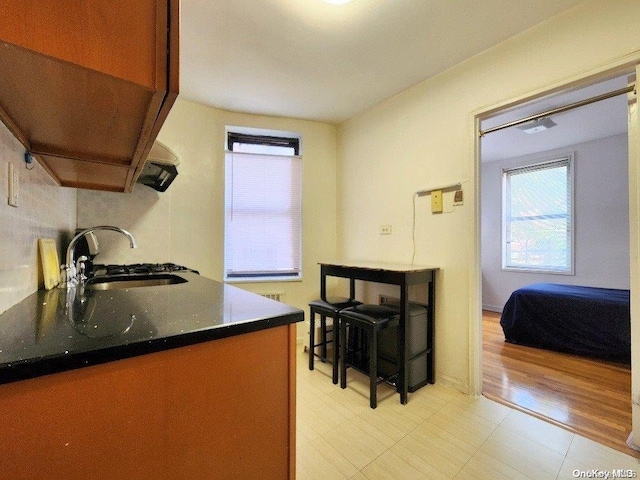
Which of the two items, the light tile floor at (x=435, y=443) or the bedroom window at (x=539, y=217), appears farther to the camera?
the bedroom window at (x=539, y=217)

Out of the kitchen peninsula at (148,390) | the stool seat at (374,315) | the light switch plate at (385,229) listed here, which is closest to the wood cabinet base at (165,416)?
the kitchen peninsula at (148,390)

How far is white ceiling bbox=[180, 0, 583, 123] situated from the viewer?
1706mm

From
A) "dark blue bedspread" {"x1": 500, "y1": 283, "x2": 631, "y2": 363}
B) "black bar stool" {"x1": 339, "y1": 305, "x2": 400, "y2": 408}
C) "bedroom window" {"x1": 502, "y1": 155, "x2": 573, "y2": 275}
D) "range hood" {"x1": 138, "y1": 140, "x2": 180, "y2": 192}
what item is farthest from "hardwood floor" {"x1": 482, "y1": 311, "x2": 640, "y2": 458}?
"range hood" {"x1": 138, "y1": 140, "x2": 180, "y2": 192}

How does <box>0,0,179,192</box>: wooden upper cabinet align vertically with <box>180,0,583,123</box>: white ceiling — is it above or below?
below

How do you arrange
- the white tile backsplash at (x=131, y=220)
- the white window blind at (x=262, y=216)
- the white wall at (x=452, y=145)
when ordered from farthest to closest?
1. the white window blind at (x=262, y=216)
2. the white tile backsplash at (x=131, y=220)
3. the white wall at (x=452, y=145)

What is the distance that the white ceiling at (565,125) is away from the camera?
2.74 meters

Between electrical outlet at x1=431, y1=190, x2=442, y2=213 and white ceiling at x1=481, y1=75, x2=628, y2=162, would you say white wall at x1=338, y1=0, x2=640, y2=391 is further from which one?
white ceiling at x1=481, y1=75, x2=628, y2=162

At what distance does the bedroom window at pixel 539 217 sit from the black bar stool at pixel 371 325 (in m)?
3.53

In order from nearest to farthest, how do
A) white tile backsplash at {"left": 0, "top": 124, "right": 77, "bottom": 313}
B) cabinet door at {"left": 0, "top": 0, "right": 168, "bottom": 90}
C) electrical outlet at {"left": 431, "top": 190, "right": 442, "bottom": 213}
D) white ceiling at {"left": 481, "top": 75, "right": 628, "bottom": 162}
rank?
1. cabinet door at {"left": 0, "top": 0, "right": 168, "bottom": 90}
2. white tile backsplash at {"left": 0, "top": 124, "right": 77, "bottom": 313}
3. electrical outlet at {"left": 431, "top": 190, "right": 442, "bottom": 213}
4. white ceiling at {"left": 481, "top": 75, "right": 628, "bottom": 162}

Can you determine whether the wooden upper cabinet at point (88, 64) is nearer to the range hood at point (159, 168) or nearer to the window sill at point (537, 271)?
the range hood at point (159, 168)

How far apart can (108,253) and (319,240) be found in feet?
6.66

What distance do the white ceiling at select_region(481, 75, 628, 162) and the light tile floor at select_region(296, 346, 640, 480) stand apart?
91.9 inches

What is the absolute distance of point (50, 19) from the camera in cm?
53

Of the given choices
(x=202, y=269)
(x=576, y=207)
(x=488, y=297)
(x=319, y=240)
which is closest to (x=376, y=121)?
(x=319, y=240)
